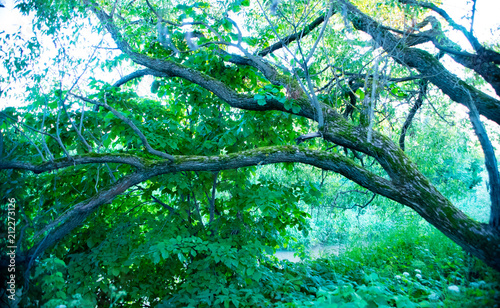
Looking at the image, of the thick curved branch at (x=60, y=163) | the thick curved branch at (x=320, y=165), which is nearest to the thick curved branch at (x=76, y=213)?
the thick curved branch at (x=320, y=165)

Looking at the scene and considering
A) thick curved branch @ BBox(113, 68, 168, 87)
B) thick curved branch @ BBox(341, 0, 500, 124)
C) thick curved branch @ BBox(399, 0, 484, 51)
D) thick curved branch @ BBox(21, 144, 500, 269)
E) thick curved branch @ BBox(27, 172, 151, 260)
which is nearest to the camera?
thick curved branch @ BBox(21, 144, 500, 269)

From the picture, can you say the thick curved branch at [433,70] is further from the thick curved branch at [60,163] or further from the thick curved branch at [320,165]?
the thick curved branch at [60,163]

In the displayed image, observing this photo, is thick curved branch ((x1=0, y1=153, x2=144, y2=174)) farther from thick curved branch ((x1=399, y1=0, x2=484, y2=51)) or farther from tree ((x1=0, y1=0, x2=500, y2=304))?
thick curved branch ((x1=399, y1=0, x2=484, y2=51))

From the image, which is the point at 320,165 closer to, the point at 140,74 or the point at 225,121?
the point at 225,121

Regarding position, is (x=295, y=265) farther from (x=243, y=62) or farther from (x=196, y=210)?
(x=243, y=62)

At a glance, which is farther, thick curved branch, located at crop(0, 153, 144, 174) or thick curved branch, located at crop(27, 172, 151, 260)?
thick curved branch, located at crop(27, 172, 151, 260)

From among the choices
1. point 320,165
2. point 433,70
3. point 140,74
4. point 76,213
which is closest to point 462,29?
point 433,70

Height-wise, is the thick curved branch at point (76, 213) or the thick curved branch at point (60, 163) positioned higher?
the thick curved branch at point (60, 163)

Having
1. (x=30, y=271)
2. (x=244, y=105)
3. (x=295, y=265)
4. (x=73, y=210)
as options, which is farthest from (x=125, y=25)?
(x=295, y=265)

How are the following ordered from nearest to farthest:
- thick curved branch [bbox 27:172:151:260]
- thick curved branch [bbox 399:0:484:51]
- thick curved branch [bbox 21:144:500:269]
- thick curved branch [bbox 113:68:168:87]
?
thick curved branch [bbox 21:144:500:269]
thick curved branch [bbox 27:172:151:260]
thick curved branch [bbox 399:0:484:51]
thick curved branch [bbox 113:68:168:87]

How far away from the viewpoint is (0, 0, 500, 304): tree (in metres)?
3.66

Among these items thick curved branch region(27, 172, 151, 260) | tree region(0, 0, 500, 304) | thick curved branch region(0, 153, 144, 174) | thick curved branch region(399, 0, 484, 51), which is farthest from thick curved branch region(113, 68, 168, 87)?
thick curved branch region(399, 0, 484, 51)

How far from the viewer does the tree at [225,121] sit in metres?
3.66

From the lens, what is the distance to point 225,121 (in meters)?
5.03
